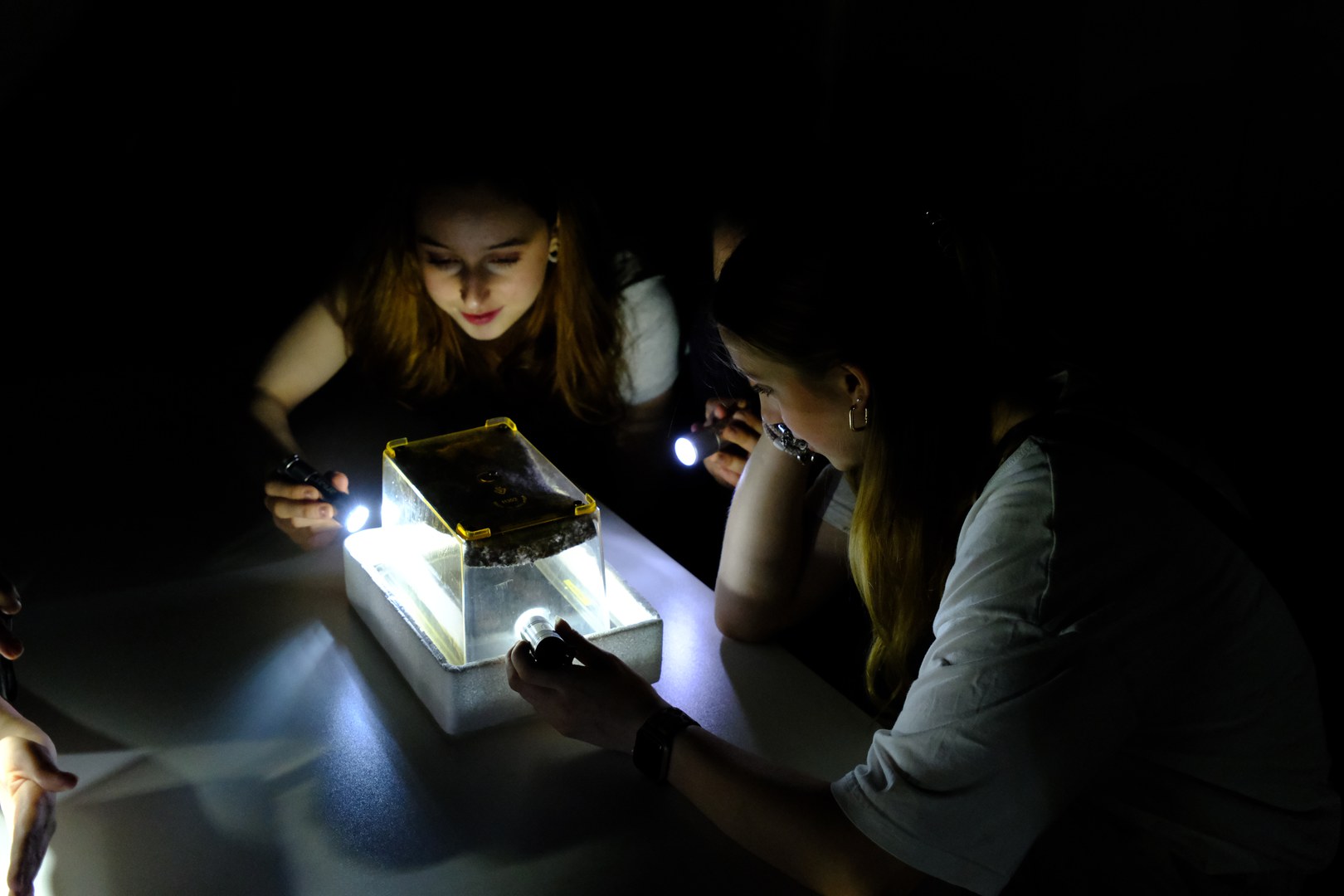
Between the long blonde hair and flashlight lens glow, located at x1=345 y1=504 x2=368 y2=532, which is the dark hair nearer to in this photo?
flashlight lens glow, located at x1=345 y1=504 x2=368 y2=532

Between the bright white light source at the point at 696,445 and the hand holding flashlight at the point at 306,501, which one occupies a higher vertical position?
the bright white light source at the point at 696,445

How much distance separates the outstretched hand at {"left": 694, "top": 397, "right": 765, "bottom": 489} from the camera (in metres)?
1.65

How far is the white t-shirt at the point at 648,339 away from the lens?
2225mm

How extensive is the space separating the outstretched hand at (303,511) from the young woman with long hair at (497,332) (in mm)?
371

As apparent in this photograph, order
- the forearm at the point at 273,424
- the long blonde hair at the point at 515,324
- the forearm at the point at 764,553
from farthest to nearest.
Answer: the long blonde hair at the point at 515,324, the forearm at the point at 273,424, the forearm at the point at 764,553

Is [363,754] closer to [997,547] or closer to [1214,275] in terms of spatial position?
[997,547]

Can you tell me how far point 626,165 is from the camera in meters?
2.07

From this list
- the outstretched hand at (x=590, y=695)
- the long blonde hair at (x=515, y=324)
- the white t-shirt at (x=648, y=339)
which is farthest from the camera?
the white t-shirt at (x=648, y=339)

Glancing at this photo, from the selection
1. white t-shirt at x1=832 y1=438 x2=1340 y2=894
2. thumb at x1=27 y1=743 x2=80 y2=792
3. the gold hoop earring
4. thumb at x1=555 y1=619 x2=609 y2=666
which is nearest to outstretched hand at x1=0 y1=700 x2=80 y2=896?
thumb at x1=27 y1=743 x2=80 y2=792

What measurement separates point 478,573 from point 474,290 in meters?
0.93

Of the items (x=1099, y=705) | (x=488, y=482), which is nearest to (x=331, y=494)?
(x=488, y=482)

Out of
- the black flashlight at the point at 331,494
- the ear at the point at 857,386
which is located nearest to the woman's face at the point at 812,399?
the ear at the point at 857,386

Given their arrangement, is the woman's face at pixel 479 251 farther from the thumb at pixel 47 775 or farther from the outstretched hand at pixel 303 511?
the thumb at pixel 47 775

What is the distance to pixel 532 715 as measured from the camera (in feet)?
4.05
